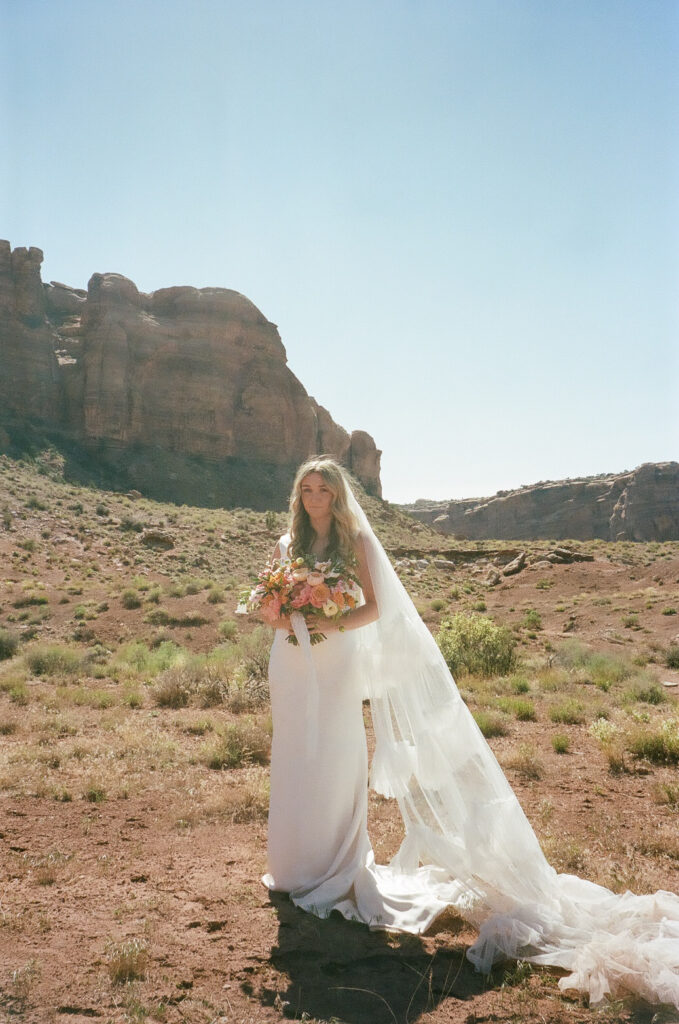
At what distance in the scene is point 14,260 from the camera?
59.2m

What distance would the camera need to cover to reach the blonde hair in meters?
4.32

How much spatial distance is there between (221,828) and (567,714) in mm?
5736

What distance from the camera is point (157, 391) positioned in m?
59.3

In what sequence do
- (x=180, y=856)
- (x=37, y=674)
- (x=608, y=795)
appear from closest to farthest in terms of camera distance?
(x=180, y=856) → (x=608, y=795) → (x=37, y=674)

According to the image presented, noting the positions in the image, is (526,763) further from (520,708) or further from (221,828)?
(221,828)

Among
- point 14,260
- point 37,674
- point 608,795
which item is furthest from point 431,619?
point 14,260

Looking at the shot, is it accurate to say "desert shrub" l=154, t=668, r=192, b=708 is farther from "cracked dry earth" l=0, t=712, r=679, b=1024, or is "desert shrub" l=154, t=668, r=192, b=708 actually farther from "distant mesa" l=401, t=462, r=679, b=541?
"distant mesa" l=401, t=462, r=679, b=541

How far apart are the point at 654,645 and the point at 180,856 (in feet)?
49.4

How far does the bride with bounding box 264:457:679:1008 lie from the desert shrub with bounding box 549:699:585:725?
5.69 metres

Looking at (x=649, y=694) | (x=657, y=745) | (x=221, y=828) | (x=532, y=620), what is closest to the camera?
(x=221, y=828)

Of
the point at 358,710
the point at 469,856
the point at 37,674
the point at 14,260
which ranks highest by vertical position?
the point at 14,260

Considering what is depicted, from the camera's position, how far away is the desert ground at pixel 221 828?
3049 mm

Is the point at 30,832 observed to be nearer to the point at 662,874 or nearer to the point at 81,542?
the point at 662,874

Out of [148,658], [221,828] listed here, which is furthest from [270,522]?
[221,828]
